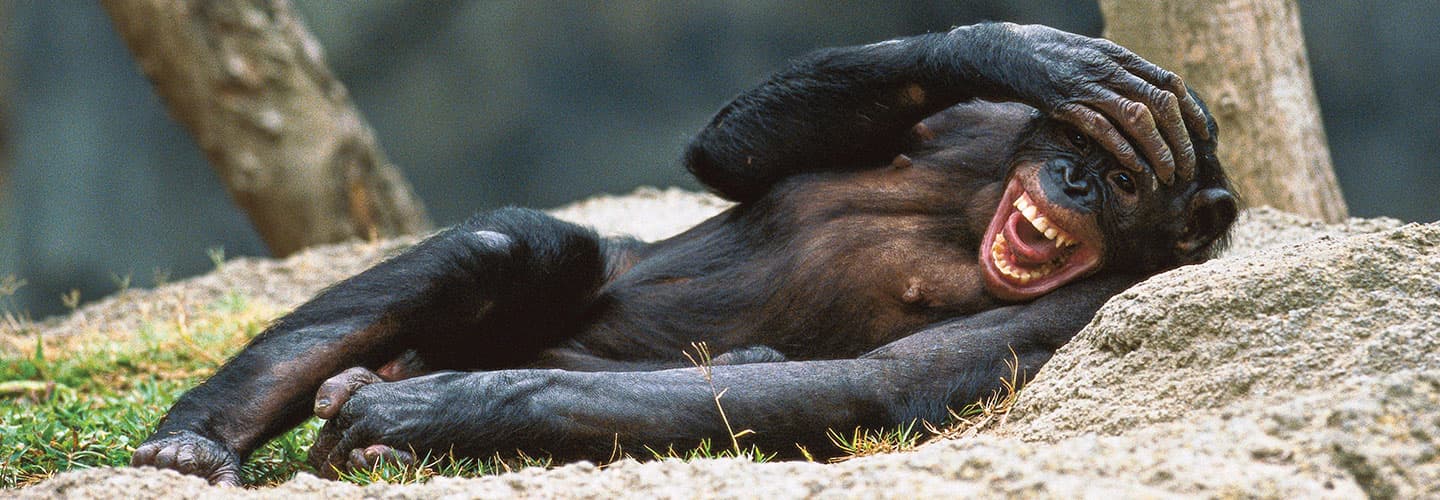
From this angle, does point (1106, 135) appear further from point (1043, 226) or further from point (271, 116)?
point (271, 116)

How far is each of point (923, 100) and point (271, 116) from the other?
6.94m

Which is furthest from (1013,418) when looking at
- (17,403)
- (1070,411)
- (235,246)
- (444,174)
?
(235,246)

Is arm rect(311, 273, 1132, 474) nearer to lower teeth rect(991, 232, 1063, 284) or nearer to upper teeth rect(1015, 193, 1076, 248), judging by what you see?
lower teeth rect(991, 232, 1063, 284)

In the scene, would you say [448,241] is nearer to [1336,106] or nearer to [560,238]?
[560,238]

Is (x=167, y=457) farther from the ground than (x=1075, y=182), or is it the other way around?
(x=1075, y=182)

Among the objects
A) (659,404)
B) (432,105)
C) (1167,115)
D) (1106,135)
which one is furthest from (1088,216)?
(432,105)

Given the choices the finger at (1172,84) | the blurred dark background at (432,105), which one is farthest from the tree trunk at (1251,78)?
the blurred dark background at (432,105)

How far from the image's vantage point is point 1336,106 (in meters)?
10.8

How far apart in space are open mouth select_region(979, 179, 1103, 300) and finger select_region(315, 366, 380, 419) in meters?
1.86

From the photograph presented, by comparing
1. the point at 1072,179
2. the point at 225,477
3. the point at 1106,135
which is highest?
the point at 1106,135

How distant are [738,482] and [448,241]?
1.94 meters

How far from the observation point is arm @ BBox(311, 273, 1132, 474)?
12.0 feet

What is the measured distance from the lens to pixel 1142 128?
385cm

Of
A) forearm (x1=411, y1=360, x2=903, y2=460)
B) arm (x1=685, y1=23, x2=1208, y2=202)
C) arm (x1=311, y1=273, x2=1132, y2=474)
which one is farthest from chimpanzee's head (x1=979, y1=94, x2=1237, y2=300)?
forearm (x1=411, y1=360, x2=903, y2=460)
